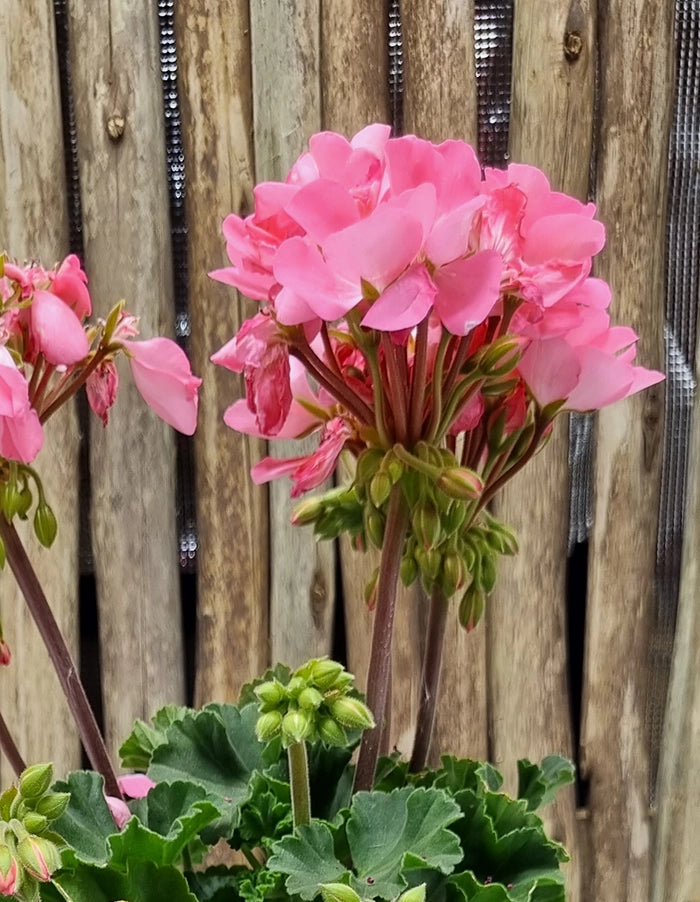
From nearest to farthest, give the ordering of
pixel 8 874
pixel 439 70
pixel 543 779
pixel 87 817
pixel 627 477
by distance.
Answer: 1. pixel 8 874
2. pixel 87 817
3. pixel 543 779
4. pixel 439 70
5. pixel 627 477

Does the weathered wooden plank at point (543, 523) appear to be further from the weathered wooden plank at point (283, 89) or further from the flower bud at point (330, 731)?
the flower bud at point (330, 731)

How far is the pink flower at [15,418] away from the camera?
34cm

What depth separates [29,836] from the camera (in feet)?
1.04

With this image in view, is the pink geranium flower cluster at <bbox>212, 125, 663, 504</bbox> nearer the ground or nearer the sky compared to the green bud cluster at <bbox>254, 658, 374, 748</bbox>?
nearer the sky

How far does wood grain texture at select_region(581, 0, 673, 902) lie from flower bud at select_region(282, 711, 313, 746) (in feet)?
2.49

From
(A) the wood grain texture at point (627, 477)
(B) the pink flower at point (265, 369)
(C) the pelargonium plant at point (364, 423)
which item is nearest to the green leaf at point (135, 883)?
(C) the pelargonium plant at point (364, 423)

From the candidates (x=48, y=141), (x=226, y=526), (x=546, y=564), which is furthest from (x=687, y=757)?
(x=48, y=141)

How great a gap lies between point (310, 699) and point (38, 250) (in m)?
0.78

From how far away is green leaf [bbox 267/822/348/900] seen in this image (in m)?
0.36

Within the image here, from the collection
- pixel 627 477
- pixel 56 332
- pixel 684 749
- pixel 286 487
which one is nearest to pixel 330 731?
pixel 56 332

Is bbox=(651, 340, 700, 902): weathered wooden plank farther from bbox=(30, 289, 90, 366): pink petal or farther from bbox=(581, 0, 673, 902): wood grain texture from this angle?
bbox=(30, 289, 90, 366): pink petal

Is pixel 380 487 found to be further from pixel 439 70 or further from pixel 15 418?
pixel 439 70

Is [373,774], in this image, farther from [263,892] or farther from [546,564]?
[546,564]

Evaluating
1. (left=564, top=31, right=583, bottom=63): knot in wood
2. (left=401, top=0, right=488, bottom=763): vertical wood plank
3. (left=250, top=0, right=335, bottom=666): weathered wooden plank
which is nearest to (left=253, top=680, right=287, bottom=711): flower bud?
(left=250, top=0, right=335, bottom=666): weathered wooden plank
